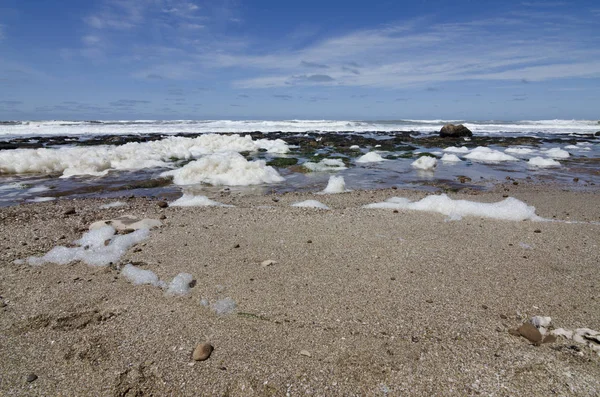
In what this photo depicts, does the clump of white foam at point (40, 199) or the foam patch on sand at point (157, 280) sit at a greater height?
the foam patch on sand at point (157, 280)

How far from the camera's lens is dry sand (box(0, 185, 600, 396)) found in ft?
7.46

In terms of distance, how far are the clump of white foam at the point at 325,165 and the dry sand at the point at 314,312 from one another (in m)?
6.85

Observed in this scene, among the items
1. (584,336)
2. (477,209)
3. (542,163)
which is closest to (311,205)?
(477,209)

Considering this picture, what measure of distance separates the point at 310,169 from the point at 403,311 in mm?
8968

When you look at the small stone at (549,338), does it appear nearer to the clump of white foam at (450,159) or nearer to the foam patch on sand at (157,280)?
the foam patch on sand at (157,280)

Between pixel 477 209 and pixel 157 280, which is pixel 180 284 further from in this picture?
pixel 477 209

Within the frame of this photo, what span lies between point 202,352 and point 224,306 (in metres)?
0.63

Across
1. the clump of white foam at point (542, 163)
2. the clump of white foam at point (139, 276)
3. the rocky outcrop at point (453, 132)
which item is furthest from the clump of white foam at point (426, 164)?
the rocky outcrop at point (453, 132)

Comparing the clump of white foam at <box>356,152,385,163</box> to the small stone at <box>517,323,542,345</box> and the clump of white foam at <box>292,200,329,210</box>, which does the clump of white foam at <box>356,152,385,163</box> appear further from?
the small stone at <box>517,323,542,345</box>

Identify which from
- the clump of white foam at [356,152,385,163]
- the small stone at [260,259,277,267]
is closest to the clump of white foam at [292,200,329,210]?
the small stone at [260,259,277,267]

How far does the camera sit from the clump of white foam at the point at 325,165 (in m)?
11.9

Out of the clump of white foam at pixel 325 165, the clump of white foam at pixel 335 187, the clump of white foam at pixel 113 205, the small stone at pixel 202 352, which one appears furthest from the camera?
the clump of white foam at pixel 325 165

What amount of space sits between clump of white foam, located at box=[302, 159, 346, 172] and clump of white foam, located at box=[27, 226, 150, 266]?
25.2ft

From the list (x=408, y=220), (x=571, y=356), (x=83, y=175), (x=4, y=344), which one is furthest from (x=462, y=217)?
(x=83, y=175)
